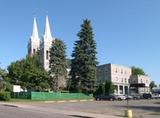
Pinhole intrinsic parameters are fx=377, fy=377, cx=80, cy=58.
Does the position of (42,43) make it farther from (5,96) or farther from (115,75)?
(5,96)

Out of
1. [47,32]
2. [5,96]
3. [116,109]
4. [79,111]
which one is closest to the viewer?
[79,111]

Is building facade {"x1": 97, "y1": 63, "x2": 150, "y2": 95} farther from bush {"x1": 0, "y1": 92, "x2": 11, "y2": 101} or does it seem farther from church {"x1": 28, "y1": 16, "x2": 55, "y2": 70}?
bush {"x1": 0, "y1": 92, "x2": 11, "y2": 101}

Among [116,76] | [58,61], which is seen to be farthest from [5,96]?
[116,76]

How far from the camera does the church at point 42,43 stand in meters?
135

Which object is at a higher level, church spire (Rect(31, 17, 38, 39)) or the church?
church spire (Rect(31, 17, 38, 39))

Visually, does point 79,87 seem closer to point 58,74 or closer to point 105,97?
point 105,97

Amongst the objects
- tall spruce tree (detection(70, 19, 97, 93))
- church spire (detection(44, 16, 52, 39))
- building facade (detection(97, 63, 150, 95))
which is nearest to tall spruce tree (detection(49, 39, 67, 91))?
tall spruce tree (detection(70, 19, 97, 93))

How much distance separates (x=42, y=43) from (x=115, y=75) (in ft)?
101

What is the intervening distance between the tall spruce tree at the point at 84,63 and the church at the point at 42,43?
2114 inches

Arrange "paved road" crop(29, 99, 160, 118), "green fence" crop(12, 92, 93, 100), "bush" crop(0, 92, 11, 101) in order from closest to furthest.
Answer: "paved road" crop(29, 99, 160, 118)
"bush" crop(0, 92, 11, 101)
"green fence" crop(12, 92, 93, 100)

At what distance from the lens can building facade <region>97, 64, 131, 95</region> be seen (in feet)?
467

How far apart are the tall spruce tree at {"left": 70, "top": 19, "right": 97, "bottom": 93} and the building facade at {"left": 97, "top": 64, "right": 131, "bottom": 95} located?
6389cm

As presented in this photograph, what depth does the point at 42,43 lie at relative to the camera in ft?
454

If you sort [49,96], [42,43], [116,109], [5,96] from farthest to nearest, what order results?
[42,43] < [49,96] < [5,96] < [116,109]
